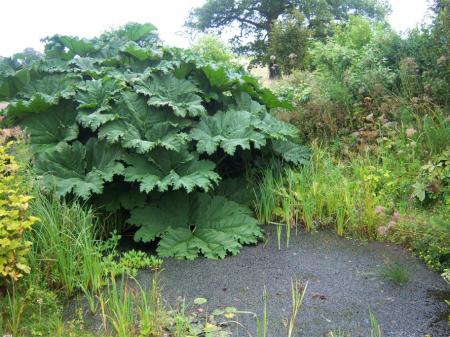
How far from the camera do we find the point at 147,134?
4.13m

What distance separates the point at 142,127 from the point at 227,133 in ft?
2.58

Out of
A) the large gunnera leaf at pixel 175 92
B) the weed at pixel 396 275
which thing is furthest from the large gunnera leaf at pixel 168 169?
the weed at pixel 396 275

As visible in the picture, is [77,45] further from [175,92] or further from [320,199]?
[320,199]

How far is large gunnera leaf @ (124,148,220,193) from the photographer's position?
12.7ft

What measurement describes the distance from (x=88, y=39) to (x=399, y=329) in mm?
4438

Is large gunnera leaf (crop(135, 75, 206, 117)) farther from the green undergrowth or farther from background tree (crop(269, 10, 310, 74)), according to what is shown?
background tree (crop(269, 10, 310, 74))

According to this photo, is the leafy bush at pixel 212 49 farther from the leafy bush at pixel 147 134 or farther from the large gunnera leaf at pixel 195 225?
the large gunnera leaf at pixel 195 225

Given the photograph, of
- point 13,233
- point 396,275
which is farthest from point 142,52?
point 396,275

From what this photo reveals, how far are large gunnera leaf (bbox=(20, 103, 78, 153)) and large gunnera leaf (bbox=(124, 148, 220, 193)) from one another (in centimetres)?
79

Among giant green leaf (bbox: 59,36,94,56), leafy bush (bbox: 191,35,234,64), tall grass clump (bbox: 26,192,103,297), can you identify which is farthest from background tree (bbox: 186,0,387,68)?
tall grass clump (bbox: 26,192,103,297)

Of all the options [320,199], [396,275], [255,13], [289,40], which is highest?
[255,13]

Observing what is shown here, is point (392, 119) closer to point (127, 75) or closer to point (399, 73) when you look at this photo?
point (399, 73)

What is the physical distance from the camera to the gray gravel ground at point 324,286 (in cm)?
283

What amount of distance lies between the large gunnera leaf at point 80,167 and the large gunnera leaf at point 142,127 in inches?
6.3
